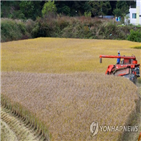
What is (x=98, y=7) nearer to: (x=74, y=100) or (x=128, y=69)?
(x=128, y=69)

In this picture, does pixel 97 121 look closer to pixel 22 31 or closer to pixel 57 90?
pixel 57 90

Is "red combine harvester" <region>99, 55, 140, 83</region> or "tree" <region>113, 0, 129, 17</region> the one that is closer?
"red combine harvester" <region>99, 55, 140, 83</region>

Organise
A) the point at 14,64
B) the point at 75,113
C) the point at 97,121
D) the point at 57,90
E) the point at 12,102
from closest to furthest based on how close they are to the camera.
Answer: the point at 97,121, the point at 75,113, the point at 12,102, the point at 57,90, the point at 14,64

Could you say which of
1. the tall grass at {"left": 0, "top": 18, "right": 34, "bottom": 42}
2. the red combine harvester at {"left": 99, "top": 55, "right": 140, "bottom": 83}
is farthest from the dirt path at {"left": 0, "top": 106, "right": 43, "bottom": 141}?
the tall grass at {"left": 0, "top": 18, "right": 34, "bottom": 42}

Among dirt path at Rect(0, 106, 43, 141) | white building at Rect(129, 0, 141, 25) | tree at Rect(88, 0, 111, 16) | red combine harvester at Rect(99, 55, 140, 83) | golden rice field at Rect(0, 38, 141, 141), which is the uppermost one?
tree at Rect(88, 0, 111, 16)

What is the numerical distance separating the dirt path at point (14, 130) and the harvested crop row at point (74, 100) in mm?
345

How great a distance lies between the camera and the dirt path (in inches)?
194

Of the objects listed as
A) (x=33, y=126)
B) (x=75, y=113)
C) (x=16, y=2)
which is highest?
(x=16, y=2)

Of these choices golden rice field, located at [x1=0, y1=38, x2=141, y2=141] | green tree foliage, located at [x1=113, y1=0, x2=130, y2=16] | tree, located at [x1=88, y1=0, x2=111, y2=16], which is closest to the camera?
golden rice field, located at [x1=0, y1=38, x2=141, y2=141]

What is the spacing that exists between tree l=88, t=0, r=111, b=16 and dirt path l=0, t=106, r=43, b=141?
37.7 metres

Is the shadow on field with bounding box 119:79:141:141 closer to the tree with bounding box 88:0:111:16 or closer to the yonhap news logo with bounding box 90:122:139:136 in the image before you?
the yonhap news logo with bounding box 90:122:139:136

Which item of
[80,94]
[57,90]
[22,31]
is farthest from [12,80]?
[22,31]

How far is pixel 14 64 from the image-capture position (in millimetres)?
12664

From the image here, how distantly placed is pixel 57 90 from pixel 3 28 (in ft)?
62.5
